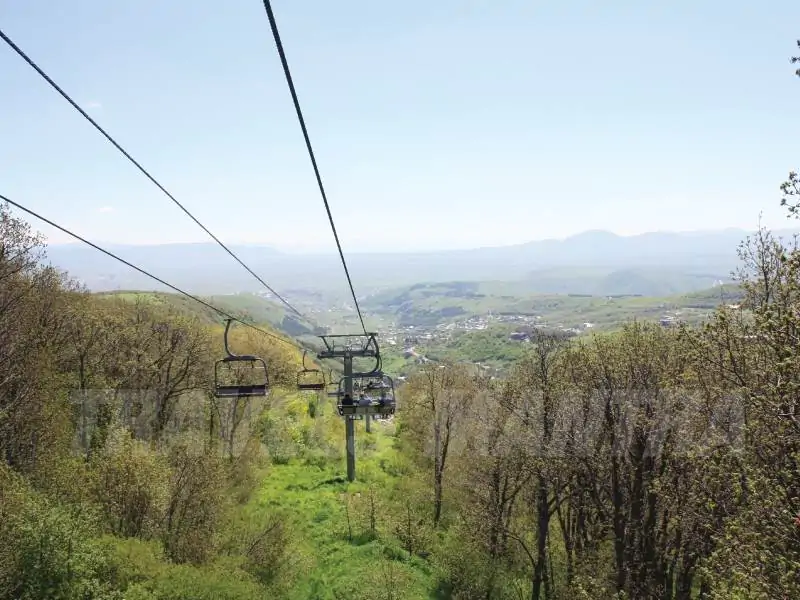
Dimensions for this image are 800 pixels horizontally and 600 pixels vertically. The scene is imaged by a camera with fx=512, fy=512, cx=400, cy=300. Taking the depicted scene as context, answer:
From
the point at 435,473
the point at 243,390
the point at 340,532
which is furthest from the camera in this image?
the point at 435,473

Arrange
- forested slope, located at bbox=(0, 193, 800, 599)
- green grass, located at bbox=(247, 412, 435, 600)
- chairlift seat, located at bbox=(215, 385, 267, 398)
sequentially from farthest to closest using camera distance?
green grass, located at bbox=(247, 412, 435, 600), chairlift seat, located at bbox=(215, 385, 267, 398), forested slope, located at bbox=(0, 193, 800, 599)

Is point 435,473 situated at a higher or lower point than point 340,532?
higher

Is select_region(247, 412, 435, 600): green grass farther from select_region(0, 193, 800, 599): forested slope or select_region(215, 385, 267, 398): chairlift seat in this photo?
select_region(215, 385, 267, 398): chairlift seat

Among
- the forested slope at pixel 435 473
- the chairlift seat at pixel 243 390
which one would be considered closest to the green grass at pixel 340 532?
the forested slope at pixel 435 473

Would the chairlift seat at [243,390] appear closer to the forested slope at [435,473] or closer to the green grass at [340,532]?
the forested slope at [435,473]

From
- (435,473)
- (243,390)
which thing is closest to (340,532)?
(435,473)

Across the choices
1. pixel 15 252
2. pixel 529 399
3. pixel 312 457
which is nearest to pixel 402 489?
pixel 312 457

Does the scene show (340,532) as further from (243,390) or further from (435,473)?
(243,390)

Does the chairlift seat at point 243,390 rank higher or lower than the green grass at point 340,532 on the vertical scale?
higher

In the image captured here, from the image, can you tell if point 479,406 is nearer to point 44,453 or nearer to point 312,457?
point 312,457

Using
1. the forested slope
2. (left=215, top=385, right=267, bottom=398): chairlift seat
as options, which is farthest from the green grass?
(left=215, top=385, right=267, bottom=398): chairlift seat

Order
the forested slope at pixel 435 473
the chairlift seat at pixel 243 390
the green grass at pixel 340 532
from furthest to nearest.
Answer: the green grass at pixel 340 532 < the chairlift seat at pixel 243 390 < the forested slope at pixel 435 473

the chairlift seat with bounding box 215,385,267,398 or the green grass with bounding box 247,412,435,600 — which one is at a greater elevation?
the chairlift seat with bounding box 215,385,267,398
